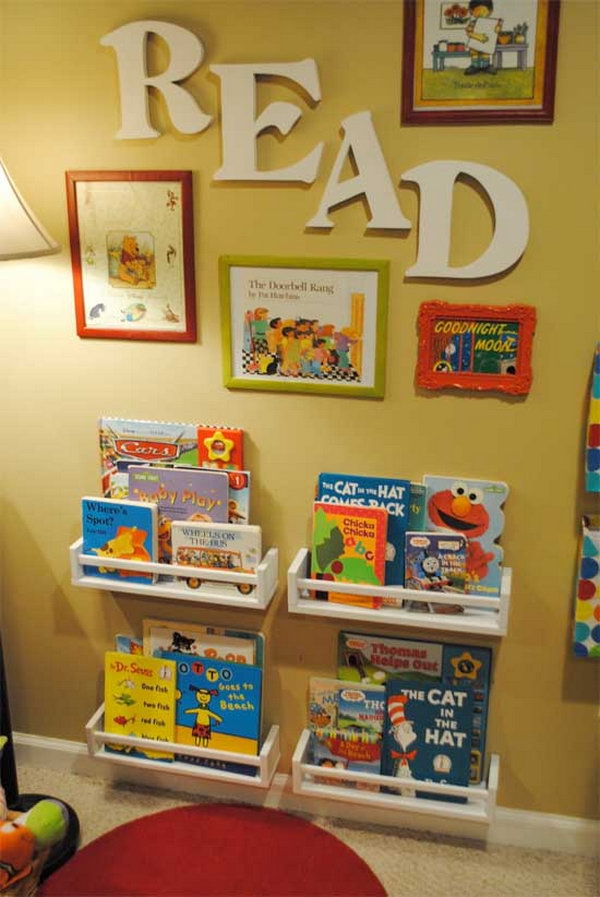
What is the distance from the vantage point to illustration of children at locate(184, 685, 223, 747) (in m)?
2.26

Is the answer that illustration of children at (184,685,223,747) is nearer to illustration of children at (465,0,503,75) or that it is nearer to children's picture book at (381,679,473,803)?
children's picture book at (381,679,473,803)

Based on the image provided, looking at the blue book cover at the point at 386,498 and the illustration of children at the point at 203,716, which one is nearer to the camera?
the blue book cover at the point at 386,498

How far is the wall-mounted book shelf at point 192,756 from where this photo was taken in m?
2.22

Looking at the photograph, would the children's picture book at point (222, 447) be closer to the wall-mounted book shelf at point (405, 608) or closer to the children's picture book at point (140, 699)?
the wall-mounted book shelf at point (405, 608)

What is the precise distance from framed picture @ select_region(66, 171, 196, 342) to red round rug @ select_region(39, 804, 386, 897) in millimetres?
1287

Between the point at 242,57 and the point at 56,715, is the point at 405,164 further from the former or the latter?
the point at 56,715

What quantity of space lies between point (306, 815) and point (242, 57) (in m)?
1.91

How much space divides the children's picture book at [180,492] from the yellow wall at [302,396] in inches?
4.5

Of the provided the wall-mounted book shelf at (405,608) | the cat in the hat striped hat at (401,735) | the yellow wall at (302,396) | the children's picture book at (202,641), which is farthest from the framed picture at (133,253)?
the cat in the hat striped hat at (401,735)

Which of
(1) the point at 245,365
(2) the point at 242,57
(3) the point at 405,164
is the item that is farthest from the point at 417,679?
(2) the point at 242,57

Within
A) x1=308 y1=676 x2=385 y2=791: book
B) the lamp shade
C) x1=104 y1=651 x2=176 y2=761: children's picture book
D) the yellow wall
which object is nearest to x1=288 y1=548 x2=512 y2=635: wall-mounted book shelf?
the yellow wall

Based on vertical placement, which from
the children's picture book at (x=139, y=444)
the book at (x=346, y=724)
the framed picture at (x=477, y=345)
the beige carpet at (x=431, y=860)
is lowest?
the beige carpet at (x=431, y=860)

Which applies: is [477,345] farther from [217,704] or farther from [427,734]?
[217,704]

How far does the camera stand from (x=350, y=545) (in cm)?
203
